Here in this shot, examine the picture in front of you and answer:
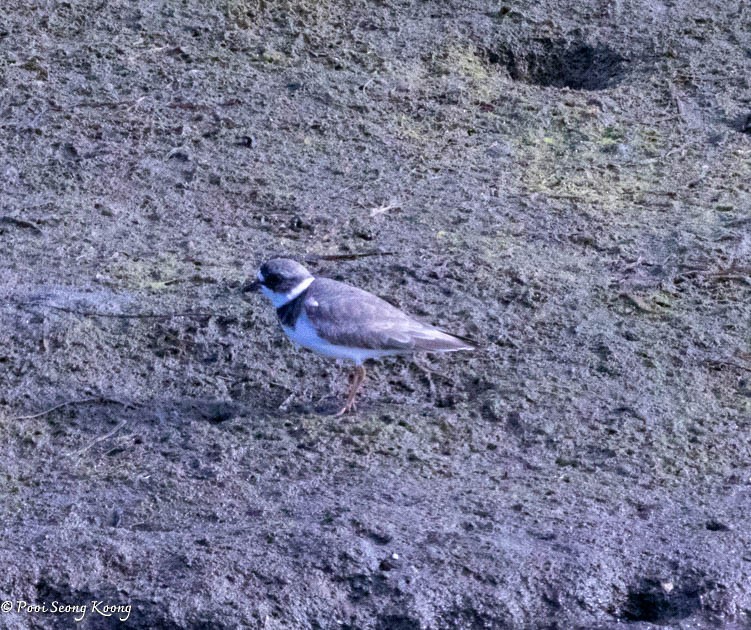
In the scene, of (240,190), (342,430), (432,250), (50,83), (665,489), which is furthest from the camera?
(50,83)

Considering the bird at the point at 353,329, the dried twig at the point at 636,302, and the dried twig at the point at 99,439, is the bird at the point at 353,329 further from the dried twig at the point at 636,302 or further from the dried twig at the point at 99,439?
the dried twig at the point at 636,302

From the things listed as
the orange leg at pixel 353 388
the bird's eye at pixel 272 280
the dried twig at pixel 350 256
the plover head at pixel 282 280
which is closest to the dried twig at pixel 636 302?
the dried twig at pixel 350 256

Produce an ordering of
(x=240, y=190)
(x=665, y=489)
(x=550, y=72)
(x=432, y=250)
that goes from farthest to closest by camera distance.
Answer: (x=550, y=72)
(x=240, y=190)
(x=432, y=250)
(x=665, y=489)

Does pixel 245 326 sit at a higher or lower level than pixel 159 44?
lower

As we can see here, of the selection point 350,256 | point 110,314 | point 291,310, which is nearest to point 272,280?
point 291,310

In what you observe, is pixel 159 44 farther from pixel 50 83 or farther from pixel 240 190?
pixel 240 190

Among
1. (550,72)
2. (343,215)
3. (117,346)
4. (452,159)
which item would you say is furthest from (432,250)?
(550,72)

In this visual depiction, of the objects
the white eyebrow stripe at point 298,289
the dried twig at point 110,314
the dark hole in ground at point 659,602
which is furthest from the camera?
the dried twig at point 110,314

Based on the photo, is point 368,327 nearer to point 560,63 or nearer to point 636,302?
point 636,302
